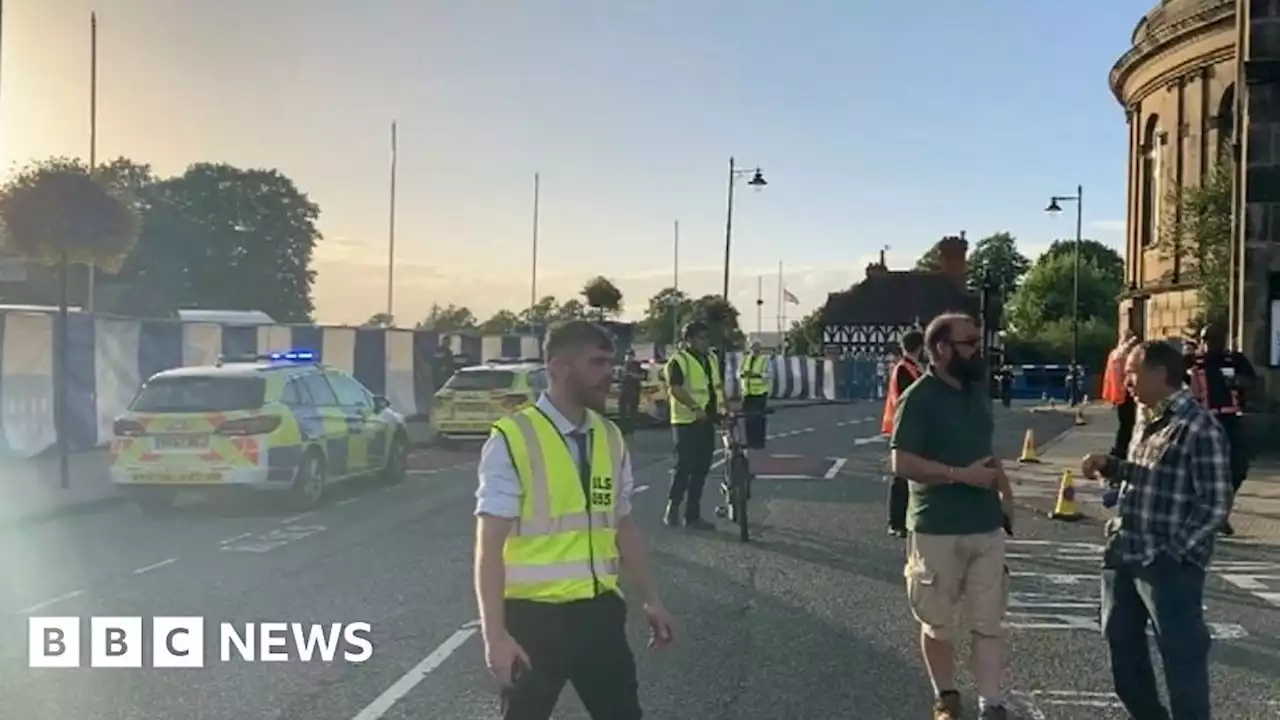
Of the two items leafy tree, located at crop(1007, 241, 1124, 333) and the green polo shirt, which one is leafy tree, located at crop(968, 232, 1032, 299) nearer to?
leafy tree, located at crop(1007, 241, 1124, 333)

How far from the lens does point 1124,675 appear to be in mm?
5809

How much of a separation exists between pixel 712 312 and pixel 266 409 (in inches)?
178

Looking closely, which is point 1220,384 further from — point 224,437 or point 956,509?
point 224,437

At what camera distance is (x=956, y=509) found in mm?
6223

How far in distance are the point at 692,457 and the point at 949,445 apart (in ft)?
21.5

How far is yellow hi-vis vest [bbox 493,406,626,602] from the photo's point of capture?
14.1 feet

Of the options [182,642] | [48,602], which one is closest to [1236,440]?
[182,642]

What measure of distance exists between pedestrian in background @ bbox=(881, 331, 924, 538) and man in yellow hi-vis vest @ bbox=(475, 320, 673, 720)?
310 inches

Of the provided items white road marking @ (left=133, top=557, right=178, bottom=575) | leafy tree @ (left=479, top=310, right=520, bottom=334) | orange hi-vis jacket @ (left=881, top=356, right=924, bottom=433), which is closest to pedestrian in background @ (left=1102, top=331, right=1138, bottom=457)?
orange hi-vis jacket @ (left=881, top=356, right=924, bottom=433)

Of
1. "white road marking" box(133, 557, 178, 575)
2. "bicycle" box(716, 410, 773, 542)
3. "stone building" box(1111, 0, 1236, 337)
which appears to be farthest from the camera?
"stone building" box(1111, 0, 1236, 337)

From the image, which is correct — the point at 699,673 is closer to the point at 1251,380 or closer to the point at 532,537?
the point at 532,537

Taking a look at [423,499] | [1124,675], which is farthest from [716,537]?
[1124,675]

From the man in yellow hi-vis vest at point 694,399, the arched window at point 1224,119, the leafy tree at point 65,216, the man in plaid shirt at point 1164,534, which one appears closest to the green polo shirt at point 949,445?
the man in plaid shirt at point 1164,534

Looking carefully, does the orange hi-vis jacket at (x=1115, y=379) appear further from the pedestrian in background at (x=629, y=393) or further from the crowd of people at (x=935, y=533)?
the pedestrian in background at (x=629, y=393)
